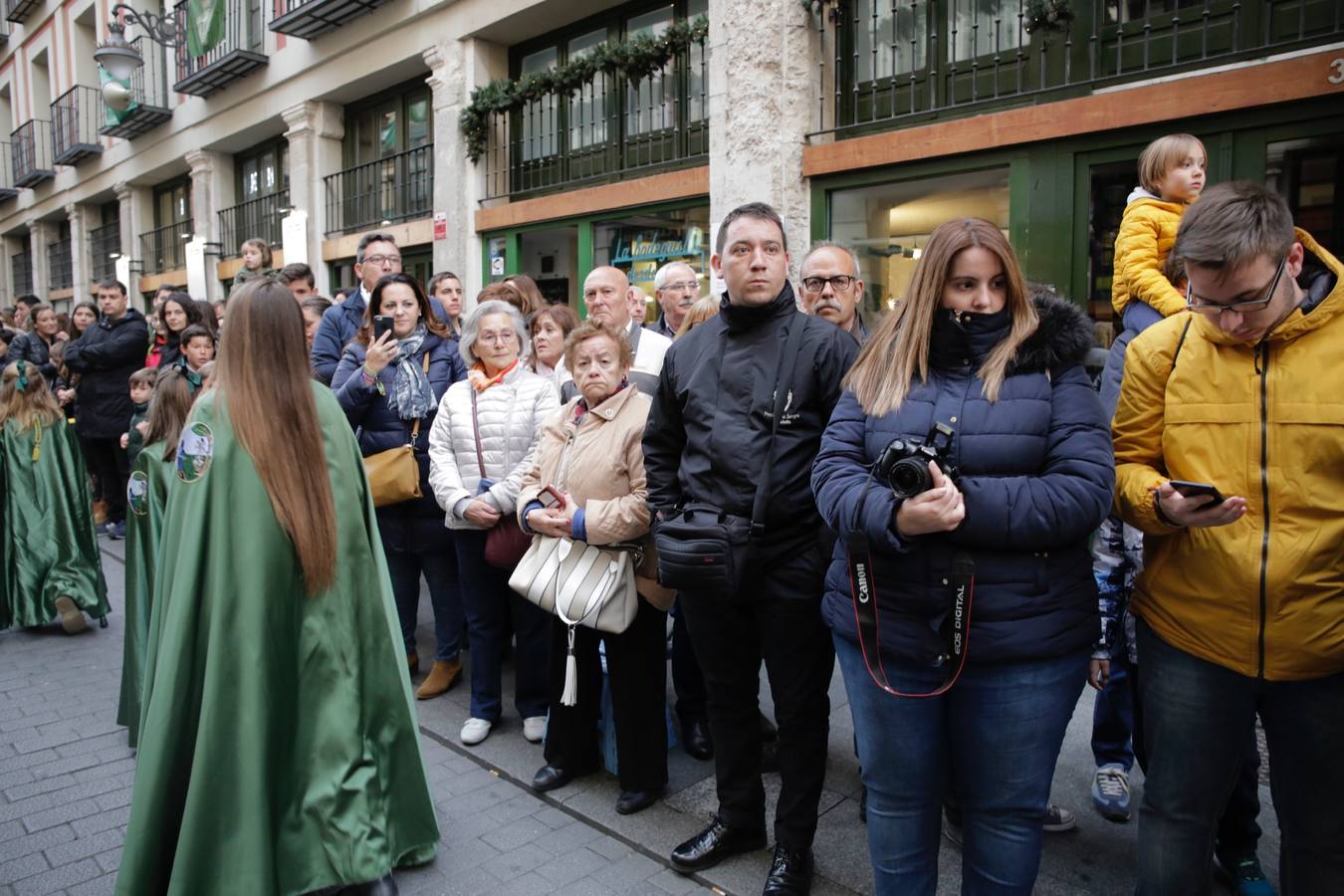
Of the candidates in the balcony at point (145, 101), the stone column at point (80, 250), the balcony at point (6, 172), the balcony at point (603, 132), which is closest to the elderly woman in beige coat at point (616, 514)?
the balcony at point (603, 132)

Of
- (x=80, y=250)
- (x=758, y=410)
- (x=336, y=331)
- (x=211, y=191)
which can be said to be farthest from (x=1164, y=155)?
(x=80, y=250)

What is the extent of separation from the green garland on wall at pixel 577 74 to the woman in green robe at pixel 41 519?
5.91m

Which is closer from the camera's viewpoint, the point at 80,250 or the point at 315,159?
the point at 315,159

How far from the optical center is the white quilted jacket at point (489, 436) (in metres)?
4.34

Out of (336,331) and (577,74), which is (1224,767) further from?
(577,74)

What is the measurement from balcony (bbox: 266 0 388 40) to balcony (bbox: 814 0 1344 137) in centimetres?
735

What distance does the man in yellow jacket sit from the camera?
2.14 m

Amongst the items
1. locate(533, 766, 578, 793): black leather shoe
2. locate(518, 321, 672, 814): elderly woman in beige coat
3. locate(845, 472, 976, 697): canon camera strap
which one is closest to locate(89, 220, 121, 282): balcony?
locate(518, 321, 672, 814): elderly woman in beige coat

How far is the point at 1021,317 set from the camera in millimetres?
2422

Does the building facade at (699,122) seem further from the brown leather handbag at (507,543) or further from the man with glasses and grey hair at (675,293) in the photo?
the brown leather handbag at (507,543)

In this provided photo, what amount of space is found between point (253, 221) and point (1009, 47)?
565 inches

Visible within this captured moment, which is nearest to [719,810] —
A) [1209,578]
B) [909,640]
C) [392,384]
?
[909,640]

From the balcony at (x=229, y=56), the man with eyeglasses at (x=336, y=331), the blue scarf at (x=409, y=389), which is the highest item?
the balcony at (x=229, y=56)

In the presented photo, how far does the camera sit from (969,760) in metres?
2.38
